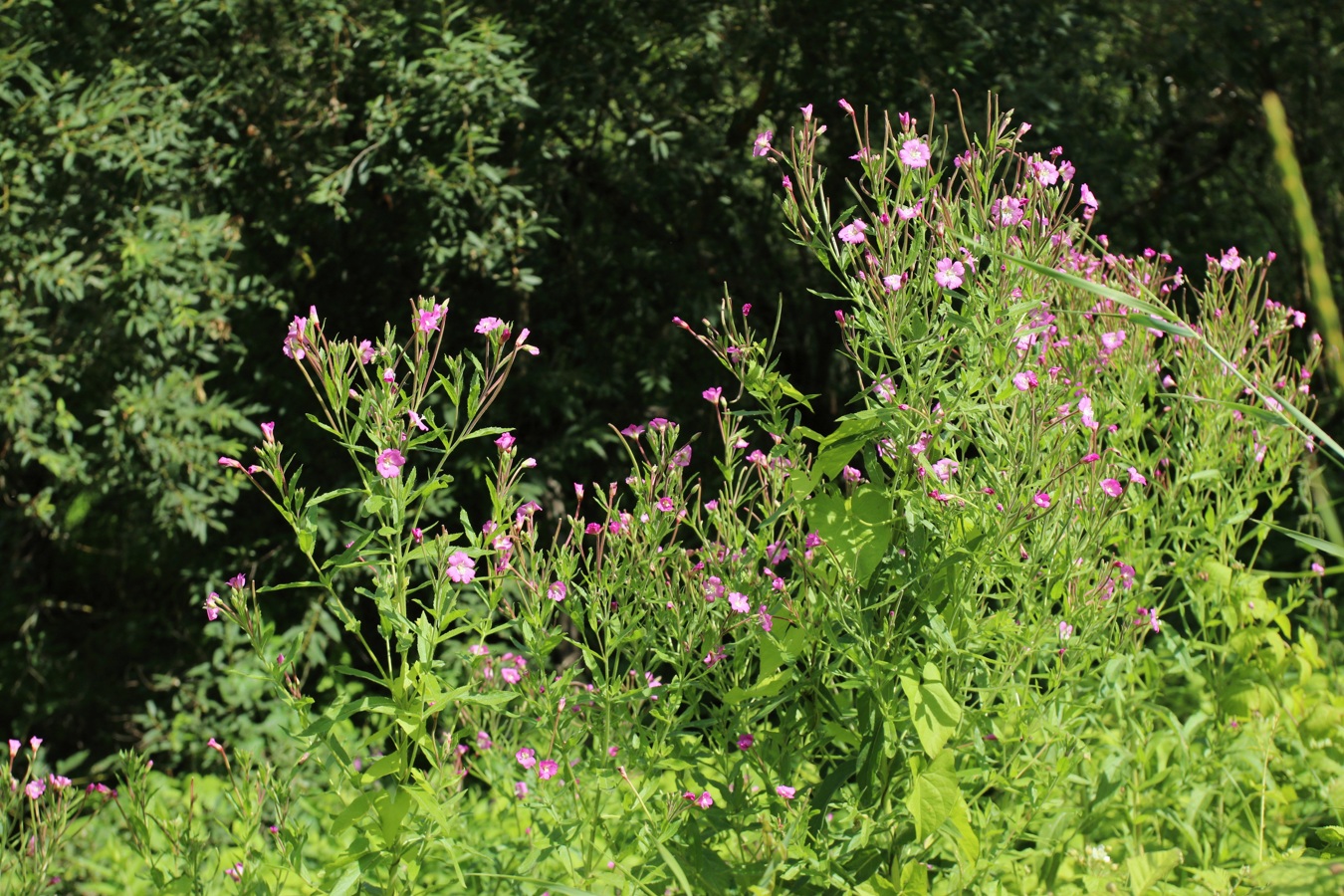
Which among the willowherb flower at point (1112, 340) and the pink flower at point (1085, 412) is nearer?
the pink flower at point (1085, 412)

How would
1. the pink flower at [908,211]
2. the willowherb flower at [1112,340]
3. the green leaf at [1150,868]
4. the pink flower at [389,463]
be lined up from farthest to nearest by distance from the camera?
1. the willowherb flower at [1112,340]
2. the green leaf at [1150,868]
3. the pink flower at [908,211]
4. the pink flower at [389,463]

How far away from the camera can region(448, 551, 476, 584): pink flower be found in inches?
69.6

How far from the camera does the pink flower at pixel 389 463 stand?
1685 mm

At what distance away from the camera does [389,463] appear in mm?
1693

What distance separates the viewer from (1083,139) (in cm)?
491

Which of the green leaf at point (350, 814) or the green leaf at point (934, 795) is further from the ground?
the green leaf at point (934, 795)

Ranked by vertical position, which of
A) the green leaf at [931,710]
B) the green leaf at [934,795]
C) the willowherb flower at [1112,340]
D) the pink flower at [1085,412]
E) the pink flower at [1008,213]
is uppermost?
the pink flower at [1008,213]

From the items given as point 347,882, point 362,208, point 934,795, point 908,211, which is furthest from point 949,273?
point 362,208

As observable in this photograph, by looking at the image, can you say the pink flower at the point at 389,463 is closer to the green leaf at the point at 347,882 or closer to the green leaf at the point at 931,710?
the green leaf at the point at 347,882

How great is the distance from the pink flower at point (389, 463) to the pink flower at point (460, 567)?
0.55 feet

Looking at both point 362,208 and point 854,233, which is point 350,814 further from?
point 362,208

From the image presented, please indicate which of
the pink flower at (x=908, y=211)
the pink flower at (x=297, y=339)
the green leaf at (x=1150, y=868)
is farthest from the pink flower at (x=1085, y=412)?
the pink flower at (x=297, y=339)

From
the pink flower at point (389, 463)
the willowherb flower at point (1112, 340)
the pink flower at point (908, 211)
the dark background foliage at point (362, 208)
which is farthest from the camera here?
the dark background foliage at point (362, 208)

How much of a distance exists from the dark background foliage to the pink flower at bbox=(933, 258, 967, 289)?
106 inches
